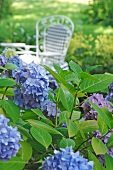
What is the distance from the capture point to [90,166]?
3.40ft

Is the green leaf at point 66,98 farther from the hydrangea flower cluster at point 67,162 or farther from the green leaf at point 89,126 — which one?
the hydrangea flower cluster at point 67,162

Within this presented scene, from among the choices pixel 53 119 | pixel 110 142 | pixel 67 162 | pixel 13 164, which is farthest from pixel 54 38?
pixel 67 162

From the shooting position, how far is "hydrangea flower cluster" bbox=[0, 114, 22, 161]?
1.04 metres

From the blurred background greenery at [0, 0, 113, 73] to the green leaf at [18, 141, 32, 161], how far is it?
3095 mm

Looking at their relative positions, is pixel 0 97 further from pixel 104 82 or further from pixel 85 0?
pixel 85 0

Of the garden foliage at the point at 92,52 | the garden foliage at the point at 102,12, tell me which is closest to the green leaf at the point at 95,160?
the garden foliage at the point at 92,52

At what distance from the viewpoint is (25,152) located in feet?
4.01

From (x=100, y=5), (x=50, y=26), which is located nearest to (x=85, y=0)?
(x=100, y=5)

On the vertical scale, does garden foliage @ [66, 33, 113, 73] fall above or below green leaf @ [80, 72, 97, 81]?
below

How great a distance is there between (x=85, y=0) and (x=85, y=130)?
13.2 metres

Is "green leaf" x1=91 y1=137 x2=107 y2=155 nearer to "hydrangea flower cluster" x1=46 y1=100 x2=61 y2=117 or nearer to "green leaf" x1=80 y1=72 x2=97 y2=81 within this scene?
"green leaf" x1=80 y1=72 x2=97 y2=81

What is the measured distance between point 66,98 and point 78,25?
849 cm

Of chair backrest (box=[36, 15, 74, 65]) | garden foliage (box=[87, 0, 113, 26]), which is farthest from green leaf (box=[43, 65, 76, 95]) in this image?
garden foliage (box=[87, 0, 113, 26])

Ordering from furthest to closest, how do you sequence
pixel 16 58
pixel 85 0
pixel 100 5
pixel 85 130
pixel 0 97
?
1. pixel 85 0
2. pixel 100 5
3. pixel 16 58
4. pixel 0 97
5. pixel 85 130
